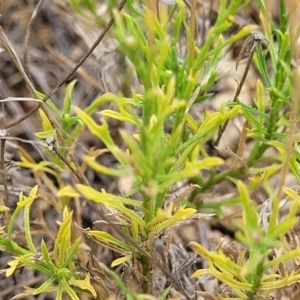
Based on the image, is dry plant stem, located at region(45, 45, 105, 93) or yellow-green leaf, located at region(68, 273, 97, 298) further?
dry plant stem, located at region(45, 45, 105, 93)

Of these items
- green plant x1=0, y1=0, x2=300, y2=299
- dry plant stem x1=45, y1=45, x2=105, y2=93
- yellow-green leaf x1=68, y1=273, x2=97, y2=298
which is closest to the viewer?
green plant x1=0, y1=0, x2=300, y2=299

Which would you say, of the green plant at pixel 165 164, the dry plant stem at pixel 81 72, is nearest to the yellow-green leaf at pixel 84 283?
the green plant at pixel 165 164

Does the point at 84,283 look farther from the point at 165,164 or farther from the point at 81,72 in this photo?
the point at 81,72

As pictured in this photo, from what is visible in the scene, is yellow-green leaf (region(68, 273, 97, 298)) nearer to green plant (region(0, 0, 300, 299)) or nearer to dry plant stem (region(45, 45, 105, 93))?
A: green plant (region(0, 0, 300, 299))

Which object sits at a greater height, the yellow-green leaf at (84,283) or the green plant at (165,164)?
the green plant at (165,164)

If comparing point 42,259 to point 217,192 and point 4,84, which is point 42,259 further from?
point 4,84

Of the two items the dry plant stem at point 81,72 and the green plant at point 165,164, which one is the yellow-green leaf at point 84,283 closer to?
the green plant at point 165,164

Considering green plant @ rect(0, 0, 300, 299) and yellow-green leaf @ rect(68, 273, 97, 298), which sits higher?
green plant @ rect(0, 0, 300, 299)

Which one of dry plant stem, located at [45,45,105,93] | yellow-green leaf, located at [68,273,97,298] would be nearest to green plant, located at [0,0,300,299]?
yellow-green leaf, located at [68,273,97,298]

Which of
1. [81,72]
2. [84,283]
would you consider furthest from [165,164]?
[81,72]

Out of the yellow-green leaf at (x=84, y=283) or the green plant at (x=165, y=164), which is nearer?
the green plant at (x=165, y=164)

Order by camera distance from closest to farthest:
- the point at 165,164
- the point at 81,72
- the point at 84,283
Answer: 1. the point at 165,164
2. the point at 84,283
3. the point at 81,72
